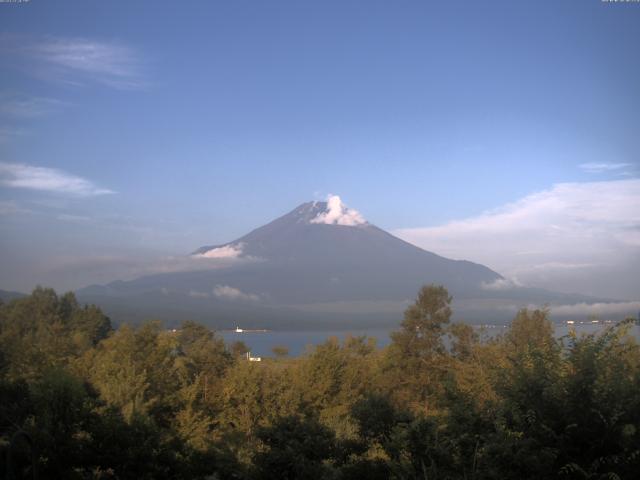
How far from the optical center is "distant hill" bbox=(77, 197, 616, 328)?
14000cm

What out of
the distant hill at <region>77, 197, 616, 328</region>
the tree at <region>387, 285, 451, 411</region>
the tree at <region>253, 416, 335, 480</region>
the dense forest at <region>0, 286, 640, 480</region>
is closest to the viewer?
the dense forest at <region>0, 286, 640, 480</region>

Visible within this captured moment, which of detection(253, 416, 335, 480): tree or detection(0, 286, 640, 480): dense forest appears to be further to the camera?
detection(253, 416, 335, 480): tree

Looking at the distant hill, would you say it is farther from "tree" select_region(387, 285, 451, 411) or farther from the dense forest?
the dense forest

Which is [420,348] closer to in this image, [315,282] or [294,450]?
[294,450]

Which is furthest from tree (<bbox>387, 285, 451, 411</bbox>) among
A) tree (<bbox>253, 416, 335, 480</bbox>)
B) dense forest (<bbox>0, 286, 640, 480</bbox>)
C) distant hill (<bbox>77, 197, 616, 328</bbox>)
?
distant hill (<bbox>77, 197, 616, 328</bbox>)

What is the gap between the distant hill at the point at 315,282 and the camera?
5512 inches

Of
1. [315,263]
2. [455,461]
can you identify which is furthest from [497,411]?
[315,263]

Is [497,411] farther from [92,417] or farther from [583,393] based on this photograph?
[92,417]

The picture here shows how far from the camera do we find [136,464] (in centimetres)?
962

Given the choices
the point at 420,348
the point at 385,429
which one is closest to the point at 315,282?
the point at 420,348

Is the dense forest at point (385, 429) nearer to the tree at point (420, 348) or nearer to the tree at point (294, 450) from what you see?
the tree at point (294, 450)

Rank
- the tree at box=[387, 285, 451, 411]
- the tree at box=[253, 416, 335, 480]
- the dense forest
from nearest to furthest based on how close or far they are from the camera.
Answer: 1. the dense forest
2. the tree at box=[253, 416, 335, 480]
3. the tree at box=[387, 285, 451, 411]

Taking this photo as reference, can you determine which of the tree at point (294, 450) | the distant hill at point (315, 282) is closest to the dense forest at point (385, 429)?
the tree at point (294, 450)

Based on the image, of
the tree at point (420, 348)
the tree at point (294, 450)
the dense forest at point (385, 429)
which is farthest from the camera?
the tree at point (420, 348)
